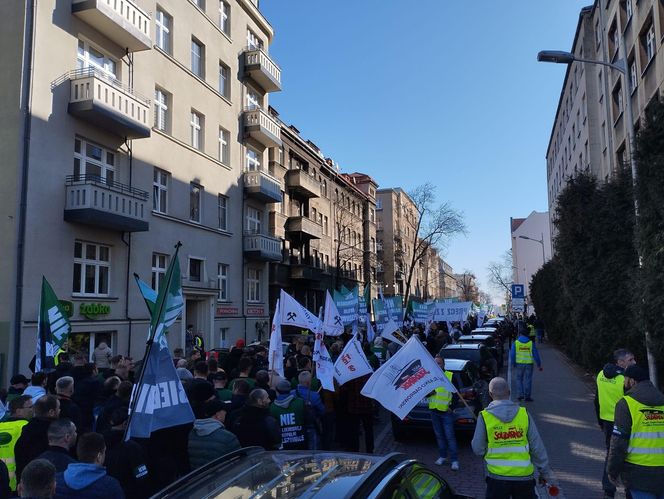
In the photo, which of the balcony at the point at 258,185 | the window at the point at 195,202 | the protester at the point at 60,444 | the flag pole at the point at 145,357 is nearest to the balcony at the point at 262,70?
the balcony at the point at 258,185

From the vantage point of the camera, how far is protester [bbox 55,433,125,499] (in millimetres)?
3611

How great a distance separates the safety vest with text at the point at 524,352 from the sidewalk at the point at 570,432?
3.84ft

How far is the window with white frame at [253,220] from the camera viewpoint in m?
28.1

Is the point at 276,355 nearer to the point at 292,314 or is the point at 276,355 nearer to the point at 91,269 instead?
the point at 292,314

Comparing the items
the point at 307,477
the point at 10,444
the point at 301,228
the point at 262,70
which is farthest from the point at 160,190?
the point at 307,477

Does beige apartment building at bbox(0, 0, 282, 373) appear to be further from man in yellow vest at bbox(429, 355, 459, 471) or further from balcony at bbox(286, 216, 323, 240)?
man in yellow vest at bbox(429, 355, 459, 471)

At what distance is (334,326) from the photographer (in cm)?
Answer: 1254

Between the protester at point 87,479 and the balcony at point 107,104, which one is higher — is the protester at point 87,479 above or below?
below

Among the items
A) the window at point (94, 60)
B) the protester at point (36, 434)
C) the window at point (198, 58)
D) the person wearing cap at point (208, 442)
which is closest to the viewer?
the protester at point (36, 434)

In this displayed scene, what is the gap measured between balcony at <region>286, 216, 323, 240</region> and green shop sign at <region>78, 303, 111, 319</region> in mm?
19549

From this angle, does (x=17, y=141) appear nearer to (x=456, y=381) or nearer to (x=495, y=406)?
(x=456, y=381)

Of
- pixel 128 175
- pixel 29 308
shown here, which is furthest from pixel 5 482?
pixel 128 175

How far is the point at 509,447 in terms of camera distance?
16.7 feet

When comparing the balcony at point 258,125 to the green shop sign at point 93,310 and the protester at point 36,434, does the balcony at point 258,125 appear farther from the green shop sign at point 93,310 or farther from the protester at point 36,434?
the protester at point 36,434
